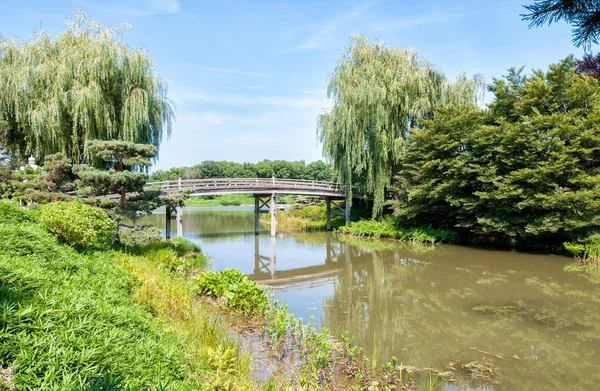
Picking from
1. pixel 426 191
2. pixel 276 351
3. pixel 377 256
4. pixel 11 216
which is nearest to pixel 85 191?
pixel 11 216

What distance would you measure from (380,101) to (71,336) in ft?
52.6

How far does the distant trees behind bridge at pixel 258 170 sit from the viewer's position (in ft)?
208

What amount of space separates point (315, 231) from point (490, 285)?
46.7 ft

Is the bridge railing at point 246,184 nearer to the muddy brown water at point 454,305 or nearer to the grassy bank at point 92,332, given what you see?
the muddy brown water at point 454,305

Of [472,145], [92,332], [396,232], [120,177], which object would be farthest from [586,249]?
[92,332]

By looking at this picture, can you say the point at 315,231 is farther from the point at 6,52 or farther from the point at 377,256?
the point at 6,52

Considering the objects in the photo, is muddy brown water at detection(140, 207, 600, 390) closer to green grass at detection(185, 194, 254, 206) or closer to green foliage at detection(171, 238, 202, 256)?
green foliage at detection(171, 238, 202, 256)

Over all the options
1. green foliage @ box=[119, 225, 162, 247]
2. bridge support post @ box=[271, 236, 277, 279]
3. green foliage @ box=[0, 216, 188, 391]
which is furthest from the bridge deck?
green foliage @ box=[0, 216, 188, 391]

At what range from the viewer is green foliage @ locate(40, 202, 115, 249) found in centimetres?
595

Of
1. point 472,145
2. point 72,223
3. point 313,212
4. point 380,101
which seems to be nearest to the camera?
point 72,223

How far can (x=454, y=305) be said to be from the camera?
7445mm

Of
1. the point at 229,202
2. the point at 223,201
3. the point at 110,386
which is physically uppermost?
the point at 110,386

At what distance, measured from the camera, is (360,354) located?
495 cm

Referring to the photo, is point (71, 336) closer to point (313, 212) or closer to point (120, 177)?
point (120, 177)
